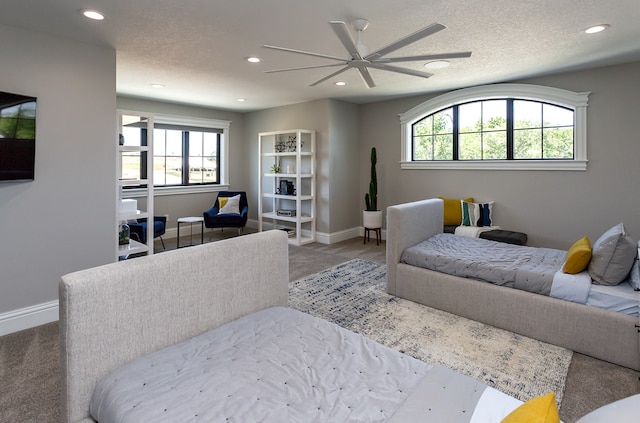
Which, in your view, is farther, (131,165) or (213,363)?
(131,165)

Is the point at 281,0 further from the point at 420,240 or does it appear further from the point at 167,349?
the point at 420,240

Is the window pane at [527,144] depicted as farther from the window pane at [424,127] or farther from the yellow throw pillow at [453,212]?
the window pane at [424,127]

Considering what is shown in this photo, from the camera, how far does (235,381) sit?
1.37 meters

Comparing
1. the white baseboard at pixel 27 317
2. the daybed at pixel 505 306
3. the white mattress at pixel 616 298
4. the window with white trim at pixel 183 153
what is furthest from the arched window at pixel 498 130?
the white baseboard at pixel 27 317

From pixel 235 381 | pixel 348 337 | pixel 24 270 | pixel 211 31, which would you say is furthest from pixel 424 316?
pixel 24 270

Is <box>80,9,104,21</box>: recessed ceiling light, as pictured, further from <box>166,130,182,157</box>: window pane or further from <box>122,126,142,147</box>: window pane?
<box>166,130,182,157</box>: window pane

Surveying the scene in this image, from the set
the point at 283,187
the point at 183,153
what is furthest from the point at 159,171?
the point at 283,187

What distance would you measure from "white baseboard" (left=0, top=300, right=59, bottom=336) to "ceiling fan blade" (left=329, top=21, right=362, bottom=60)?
3240 millimetres

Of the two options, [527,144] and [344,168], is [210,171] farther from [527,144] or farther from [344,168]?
[527,144]

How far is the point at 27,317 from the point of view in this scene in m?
2.95

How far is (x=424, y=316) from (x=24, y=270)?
3.43 meters

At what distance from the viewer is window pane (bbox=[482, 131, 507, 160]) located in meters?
5.08

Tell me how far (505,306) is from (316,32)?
2.75 meters

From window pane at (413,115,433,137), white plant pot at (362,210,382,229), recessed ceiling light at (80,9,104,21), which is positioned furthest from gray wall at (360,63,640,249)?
recessed ceiling light at (80,9,104,21)
